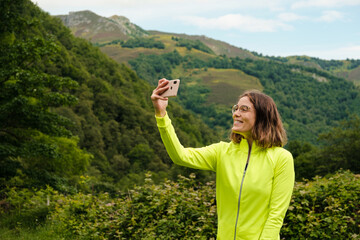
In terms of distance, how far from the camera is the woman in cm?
231

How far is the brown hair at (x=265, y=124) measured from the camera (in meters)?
2.44

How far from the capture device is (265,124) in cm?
252

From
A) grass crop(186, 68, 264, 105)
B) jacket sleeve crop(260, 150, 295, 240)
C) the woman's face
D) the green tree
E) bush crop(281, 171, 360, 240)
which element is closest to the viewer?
jacket sleeve crop(260, 150, 295, 240)

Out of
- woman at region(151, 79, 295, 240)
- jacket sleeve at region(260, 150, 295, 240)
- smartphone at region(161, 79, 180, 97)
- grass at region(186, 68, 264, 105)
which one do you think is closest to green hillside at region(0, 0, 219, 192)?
woman at region(151, 79, 295, 240)

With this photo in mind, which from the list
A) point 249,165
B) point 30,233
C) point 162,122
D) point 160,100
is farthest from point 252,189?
point 30,233

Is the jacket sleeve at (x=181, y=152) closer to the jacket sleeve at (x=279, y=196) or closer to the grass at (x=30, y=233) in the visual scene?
the jacket sleeve at (x=279, y=196)

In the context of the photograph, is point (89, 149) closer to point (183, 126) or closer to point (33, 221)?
point (183, 126)

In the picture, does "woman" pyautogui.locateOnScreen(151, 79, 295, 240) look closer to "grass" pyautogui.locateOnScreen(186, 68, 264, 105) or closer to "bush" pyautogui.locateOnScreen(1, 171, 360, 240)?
"bush" pyautogui.locateOnScreen(1, 171, 360, 240)

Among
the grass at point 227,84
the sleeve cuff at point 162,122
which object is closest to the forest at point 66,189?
the sleeve cuff at point 162,122

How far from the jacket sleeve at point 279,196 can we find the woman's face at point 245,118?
0.28 metres

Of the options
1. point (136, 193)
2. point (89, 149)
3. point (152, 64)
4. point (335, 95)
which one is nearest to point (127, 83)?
point (89, 149)

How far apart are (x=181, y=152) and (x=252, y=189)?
1.75 ft

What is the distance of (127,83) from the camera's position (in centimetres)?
9250

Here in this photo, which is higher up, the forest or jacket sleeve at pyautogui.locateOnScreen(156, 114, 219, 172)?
jacket sleeve at pyautogui.locateOnScreen(156, 114, 219, 172)
